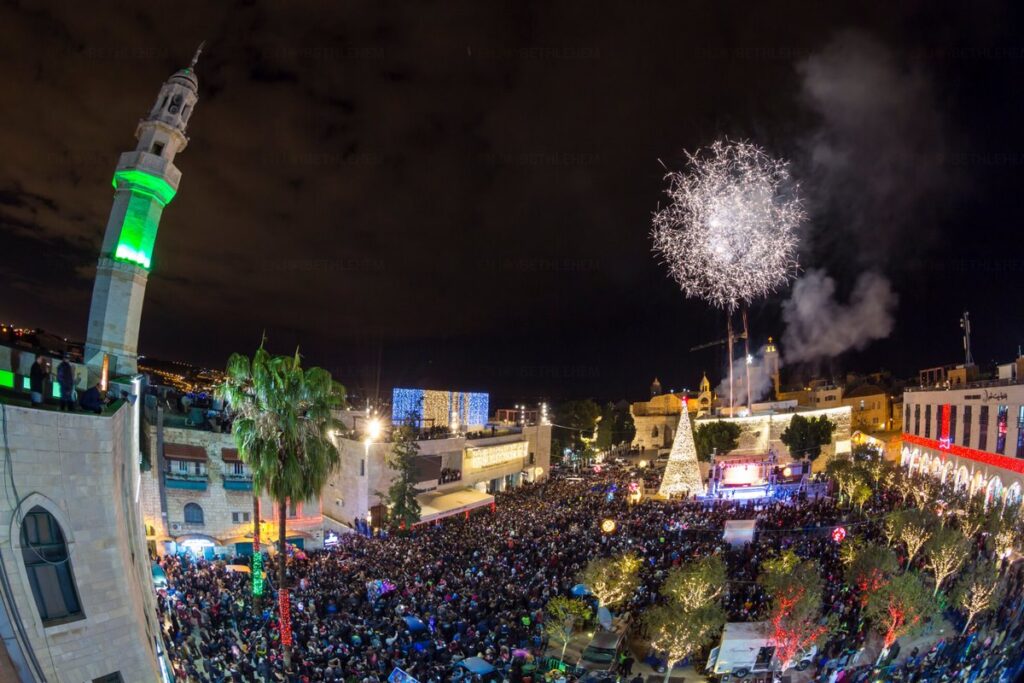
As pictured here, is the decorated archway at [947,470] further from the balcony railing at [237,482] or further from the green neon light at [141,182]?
the green neon light at [141,182]

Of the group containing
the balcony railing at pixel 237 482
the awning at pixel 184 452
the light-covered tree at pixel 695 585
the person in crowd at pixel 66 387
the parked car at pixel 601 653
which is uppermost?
the person in crowd at pixel 66 387

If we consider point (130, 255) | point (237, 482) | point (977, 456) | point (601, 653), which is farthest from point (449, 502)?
point (977, 456)

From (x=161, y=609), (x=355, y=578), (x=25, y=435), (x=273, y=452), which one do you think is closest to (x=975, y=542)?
(x=355, y=578)

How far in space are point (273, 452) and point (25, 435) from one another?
639cm

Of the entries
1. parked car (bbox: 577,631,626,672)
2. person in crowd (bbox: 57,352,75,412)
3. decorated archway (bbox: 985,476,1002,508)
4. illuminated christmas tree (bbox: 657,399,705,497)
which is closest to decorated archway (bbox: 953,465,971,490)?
decorated archway (bbox: 985,476,1002,508)

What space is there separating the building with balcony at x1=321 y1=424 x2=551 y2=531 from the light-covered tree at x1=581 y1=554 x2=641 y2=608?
998 cm

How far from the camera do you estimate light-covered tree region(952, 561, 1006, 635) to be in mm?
19406

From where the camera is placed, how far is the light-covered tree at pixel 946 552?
21.7 metres

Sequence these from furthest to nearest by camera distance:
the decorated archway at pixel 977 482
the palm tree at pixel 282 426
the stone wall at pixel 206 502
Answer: the decorated archway at pixel 977 482 < the stone wall at pixel 206 502 < the palm tree at pixel 282 426

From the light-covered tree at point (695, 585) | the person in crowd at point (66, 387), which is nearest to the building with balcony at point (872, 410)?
the light-covered tree at point (695, 585)

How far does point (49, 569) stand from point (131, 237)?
19.3 meters

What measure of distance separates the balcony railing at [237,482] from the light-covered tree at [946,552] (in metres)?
29.0

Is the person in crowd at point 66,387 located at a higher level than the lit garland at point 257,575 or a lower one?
higher

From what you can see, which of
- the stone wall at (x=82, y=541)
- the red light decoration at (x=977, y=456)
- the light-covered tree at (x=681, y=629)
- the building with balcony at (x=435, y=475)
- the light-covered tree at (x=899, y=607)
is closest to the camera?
the stone wall at (x=82, y=541)
